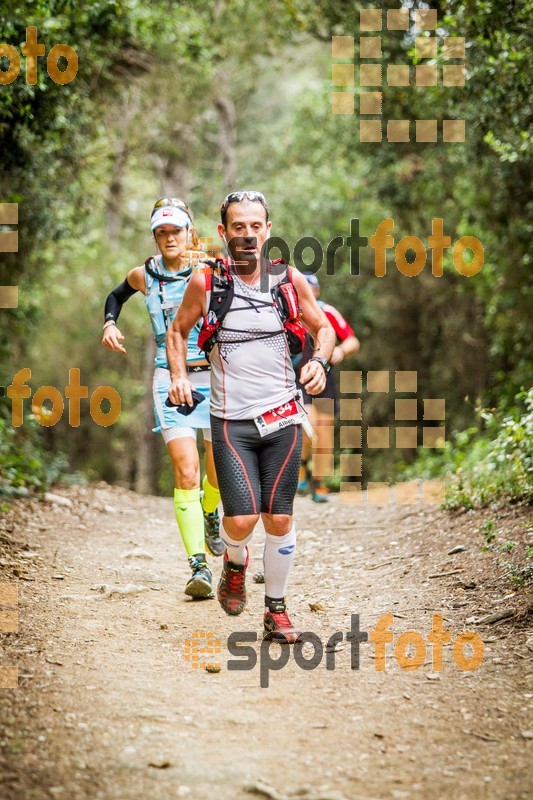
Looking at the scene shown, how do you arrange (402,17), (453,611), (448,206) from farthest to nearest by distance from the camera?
(448,206) < (402,17) < (453,611)

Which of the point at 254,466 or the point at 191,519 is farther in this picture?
the point at 191,519

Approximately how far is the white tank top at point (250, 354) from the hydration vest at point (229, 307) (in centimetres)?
2

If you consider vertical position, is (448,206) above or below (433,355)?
above

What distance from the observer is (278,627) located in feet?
15.9

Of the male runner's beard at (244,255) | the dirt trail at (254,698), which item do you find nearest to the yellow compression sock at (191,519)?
the dirt trail at (254,698)

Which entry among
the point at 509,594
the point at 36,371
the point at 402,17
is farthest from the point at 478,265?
the point at 36,371

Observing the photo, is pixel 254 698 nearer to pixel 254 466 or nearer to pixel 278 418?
pixel 254 466

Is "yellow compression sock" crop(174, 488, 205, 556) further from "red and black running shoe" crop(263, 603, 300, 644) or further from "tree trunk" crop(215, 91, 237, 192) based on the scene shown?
"tree trunk" crop(215, 91, 237, 192)

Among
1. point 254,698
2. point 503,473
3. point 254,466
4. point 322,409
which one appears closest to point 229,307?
point 254,466

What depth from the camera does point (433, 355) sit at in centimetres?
2056

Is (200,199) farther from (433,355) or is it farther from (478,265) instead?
(478,265)

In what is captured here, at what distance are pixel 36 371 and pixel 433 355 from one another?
1114 cm

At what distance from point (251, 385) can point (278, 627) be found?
1326 millimetres

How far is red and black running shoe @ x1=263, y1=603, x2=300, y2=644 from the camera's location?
481 centimetres
